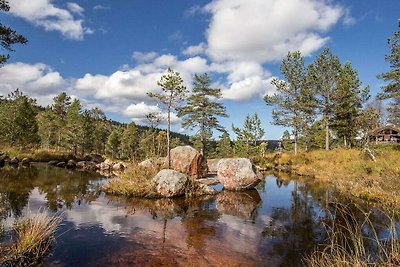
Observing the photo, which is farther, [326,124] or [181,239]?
[326,124]

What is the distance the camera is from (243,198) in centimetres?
1767

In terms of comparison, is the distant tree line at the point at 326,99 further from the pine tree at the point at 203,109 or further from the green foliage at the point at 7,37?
the green foliage at the point at 7,37

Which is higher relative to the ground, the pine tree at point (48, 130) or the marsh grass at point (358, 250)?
the pine tree at point (48, 130)

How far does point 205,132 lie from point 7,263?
107 ft

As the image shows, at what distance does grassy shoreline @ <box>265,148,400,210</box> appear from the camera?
16.0 meters

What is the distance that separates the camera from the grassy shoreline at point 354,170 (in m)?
16.0

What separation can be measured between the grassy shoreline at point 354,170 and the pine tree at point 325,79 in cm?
482

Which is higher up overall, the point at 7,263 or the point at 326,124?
the point at 326,124

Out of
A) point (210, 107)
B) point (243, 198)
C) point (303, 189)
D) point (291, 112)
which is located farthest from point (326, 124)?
point (243, 198)

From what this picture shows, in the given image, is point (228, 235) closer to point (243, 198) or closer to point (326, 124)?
point (243, 198)

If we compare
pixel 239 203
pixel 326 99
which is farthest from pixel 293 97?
pixel 239 203

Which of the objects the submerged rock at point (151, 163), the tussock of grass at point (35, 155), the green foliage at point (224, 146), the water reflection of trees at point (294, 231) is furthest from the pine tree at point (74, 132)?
the water reflection of trees at point (294, 231)

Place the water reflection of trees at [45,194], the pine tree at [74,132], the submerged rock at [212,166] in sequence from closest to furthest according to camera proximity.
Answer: the water reflection of trees at [45,194] → the submerged rock at [212,166] → the pine tree at [74,132]

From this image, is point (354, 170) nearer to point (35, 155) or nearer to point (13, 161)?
point (13, 161)
